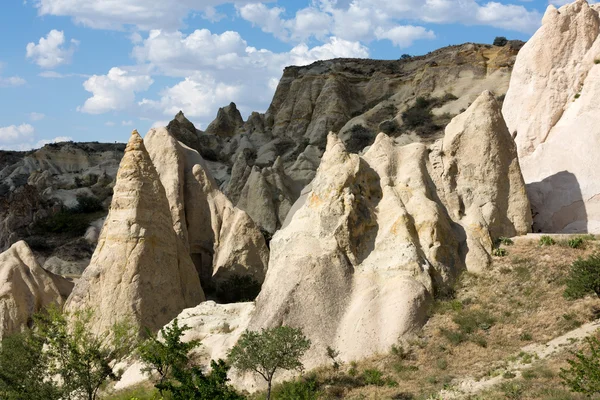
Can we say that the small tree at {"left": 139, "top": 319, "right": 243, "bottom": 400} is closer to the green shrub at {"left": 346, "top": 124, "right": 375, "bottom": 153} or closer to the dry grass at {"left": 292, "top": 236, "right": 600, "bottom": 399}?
the dry grass at {"left": 292, "top": 236, "right": 600, "bottom": 399}

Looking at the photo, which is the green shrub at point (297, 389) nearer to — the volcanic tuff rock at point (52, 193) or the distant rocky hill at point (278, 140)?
the distant rocky hill at point (278, 140)

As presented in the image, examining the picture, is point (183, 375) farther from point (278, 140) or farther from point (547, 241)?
point (278, 140)

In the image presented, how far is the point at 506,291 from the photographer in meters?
20.5

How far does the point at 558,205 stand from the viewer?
2509cm

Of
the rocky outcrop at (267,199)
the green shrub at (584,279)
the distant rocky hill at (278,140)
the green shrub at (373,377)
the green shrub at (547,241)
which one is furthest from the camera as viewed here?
the distant rocky hill at (278,140)

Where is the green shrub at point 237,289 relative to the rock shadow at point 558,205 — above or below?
below

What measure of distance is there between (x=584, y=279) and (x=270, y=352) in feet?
23.1

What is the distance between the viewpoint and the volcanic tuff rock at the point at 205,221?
28828 mm

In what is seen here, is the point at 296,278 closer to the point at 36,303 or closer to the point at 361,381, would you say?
the point at 361,381

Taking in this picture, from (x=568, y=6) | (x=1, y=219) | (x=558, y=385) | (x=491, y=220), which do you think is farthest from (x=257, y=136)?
(x=558, y=385)

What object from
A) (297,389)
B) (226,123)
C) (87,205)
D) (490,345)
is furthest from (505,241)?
(226,123)

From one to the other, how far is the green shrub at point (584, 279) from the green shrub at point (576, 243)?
2.31m

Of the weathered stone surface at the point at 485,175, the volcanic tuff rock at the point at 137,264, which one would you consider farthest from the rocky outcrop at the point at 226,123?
the weathered stone surface at the point at 485,175

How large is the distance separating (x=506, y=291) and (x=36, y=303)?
1460 centimetres
